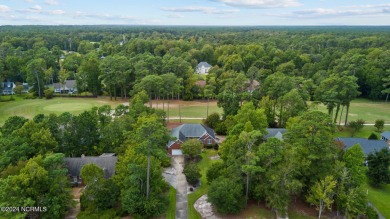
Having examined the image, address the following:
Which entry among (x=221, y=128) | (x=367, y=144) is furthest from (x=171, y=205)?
(x=367, y=144)

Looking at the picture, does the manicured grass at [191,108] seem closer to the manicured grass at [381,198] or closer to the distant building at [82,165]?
the distant building at [82,165]

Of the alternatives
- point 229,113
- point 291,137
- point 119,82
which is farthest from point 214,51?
point 291,137

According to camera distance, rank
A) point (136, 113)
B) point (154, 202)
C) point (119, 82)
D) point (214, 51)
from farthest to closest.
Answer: point (214, 51)
point (119, 82)
point (136, 113)
point (154, 202)

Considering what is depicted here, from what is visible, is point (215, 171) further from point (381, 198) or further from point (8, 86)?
point (8, 86)

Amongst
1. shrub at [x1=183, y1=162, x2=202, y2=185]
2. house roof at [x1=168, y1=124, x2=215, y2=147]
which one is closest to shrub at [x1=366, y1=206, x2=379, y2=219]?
shrub at [x1=183, y1=162, x2=202, y2=185]

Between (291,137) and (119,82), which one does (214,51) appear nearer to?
(119,82)

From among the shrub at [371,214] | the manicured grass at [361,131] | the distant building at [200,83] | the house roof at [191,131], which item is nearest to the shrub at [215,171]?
the house roof at [191,131]

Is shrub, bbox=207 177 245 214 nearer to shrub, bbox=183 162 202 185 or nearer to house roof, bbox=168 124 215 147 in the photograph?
shrub, bbox=183 162 202 185
